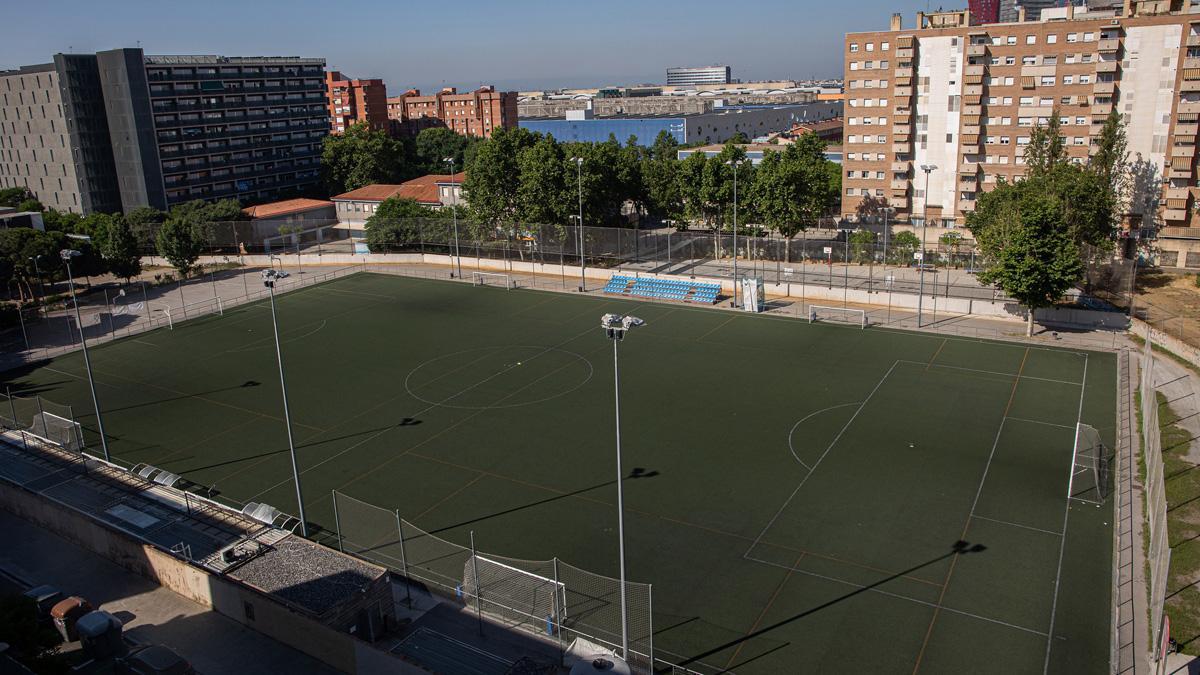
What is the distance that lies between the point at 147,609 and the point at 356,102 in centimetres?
12446

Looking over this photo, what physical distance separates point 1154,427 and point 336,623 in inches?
941

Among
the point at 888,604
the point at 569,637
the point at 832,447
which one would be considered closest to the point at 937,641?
the point at 888,604

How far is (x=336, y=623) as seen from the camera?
17047 mm

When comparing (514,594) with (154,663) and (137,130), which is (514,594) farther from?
(137,130)

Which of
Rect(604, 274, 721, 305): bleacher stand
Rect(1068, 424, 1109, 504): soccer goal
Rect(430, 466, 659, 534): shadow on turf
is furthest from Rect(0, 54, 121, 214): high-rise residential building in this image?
Rect(1068, 424, 1109, 504): soccer goal

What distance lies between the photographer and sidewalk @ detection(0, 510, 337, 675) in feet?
57.6

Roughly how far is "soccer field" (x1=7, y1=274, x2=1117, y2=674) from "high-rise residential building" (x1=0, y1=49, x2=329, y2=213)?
164 ft

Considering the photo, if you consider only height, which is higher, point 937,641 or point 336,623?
point 336,623

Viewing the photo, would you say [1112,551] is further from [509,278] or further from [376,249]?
[376,249]

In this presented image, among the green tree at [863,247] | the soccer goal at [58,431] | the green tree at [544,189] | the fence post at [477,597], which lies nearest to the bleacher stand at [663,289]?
the green tree at [544,189]

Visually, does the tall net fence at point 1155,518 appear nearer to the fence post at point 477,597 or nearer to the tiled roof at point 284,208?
the fence post at point 477,597

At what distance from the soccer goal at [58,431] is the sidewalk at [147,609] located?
135 inches

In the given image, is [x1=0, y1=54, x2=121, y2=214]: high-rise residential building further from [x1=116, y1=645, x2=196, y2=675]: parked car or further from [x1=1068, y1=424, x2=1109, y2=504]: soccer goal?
[x1=1068, y1=424, x2=1109, y2=504]: soccer goal

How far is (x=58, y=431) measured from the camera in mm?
27031
